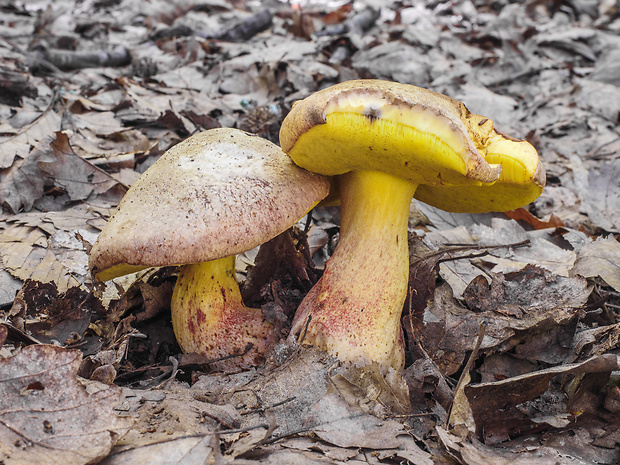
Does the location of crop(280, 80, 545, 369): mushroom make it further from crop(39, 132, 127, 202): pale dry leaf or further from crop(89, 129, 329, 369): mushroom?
crop(39, 132, 127, 202): pale dry leaf

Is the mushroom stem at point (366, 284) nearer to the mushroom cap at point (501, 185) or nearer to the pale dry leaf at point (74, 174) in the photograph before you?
the mushroom cap at point (501, 185)

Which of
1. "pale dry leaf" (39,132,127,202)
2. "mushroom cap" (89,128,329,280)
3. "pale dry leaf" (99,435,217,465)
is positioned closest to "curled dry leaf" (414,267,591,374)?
"mushroom cap" (89,128,329,280)

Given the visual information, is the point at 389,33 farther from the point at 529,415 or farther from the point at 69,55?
the point at 529,415

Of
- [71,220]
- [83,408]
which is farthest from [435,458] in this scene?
[71,220]

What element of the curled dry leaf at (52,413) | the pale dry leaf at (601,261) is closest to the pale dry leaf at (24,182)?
the curled dry leaf at (52,413)

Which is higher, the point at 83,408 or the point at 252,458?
the point at 83,408

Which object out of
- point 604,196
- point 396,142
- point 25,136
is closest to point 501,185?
point 396,142

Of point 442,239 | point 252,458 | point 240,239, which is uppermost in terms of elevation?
point 240,239

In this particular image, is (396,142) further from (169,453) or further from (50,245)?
(50,245)
